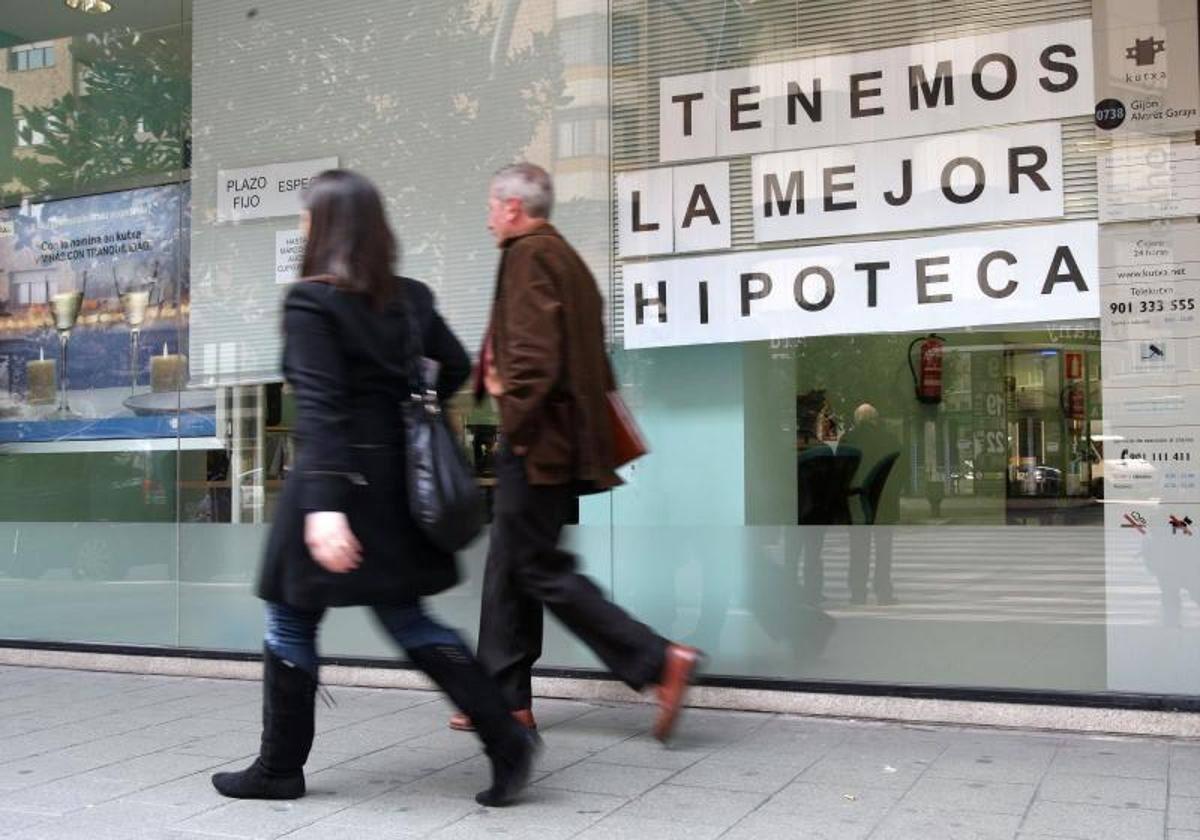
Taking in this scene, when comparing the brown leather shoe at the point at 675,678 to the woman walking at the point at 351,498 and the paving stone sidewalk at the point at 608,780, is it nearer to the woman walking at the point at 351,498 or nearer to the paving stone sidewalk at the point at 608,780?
the paving stone sidewalk at the point at 608,780

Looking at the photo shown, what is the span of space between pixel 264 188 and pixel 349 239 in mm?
3197

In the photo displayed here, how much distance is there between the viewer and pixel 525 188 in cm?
448

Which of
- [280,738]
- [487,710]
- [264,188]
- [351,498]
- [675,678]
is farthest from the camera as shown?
[264,188]

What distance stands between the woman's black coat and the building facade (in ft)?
5.75

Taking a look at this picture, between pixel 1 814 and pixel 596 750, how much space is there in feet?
6.51

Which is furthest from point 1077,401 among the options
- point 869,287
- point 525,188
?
point 525,188

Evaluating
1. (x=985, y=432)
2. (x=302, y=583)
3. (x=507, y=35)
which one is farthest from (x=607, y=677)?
(x=507, y=35)

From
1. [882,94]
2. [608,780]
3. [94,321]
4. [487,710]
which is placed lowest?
[608,780]

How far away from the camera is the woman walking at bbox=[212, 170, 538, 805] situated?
3.58 metres

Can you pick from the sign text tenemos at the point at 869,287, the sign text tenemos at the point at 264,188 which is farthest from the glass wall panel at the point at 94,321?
the sign text tenemos at the point at 869,287

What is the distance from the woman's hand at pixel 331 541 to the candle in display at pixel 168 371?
359 cm

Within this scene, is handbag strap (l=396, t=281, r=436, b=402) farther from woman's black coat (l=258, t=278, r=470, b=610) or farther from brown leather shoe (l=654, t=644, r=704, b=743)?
brown leather shoe (l=654, t=644, r=704, b=743)

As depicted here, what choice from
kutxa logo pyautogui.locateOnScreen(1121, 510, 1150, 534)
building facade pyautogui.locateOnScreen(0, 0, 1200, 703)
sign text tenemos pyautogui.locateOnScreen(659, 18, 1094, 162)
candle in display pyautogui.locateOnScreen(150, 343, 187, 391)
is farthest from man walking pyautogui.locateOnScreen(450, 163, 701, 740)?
candle in display pyautogui.locateOnScreen(150, 343, 187, 391)

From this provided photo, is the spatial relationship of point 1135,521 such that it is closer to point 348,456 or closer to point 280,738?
point 348,456
